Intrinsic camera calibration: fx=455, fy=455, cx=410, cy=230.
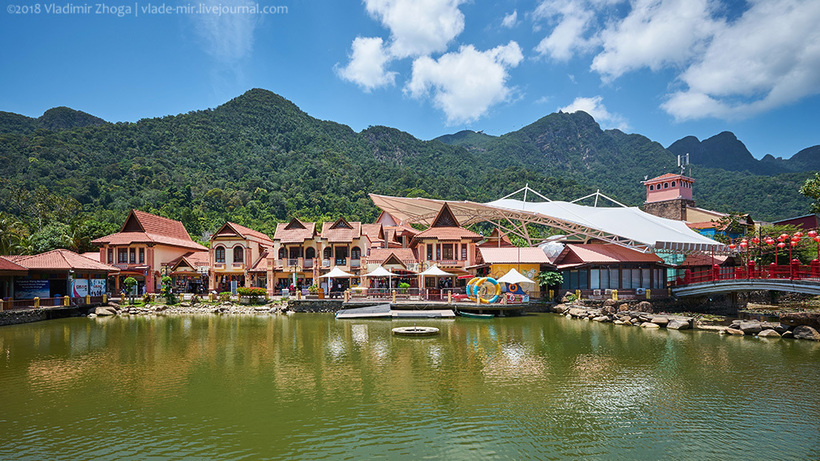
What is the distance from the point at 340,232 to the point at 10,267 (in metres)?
23.5

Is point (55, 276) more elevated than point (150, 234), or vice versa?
point (150, 234)

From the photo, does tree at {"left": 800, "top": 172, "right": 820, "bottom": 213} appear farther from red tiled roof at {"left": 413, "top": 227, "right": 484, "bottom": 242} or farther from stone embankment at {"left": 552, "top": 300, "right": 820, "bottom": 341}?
red tiled roof at {"left": 413, "top": 227, "right": 484, "bottom": 242}

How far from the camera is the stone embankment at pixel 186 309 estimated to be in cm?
3391

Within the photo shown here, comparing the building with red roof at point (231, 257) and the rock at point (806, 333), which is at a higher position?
the building with red roof at point (231, 257)

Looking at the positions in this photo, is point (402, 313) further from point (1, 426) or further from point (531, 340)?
point (1, 426)

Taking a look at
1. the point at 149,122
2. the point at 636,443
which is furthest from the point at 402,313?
the point at 149,122

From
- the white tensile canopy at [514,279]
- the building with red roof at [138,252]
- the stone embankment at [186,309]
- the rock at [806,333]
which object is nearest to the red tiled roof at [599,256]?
the white tensile canopy at [514,279]

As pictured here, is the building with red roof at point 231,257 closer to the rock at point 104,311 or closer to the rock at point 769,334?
the rock at point 104,311

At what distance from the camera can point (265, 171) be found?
93188 millimetres

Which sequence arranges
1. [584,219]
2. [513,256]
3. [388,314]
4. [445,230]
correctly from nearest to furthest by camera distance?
[388,314]
[513,256]
[584,219]
[445,230]

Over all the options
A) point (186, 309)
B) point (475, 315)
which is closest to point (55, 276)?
point (186, 309)

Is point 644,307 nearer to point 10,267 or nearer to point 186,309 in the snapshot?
point 186,309

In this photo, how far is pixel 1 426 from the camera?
A: 34.4ft

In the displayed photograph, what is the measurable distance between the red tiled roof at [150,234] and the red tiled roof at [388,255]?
66.5 ft
